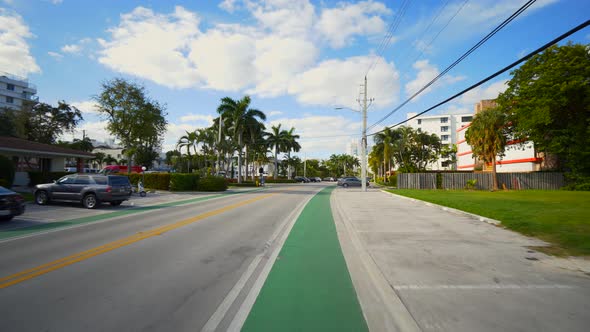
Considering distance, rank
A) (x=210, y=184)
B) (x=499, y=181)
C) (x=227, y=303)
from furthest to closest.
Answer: (x=499, y=181), (x=210, y=184), (x=227, y=303)

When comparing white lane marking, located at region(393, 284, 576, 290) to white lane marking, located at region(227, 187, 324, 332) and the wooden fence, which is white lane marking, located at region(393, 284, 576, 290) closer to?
white lane marking, located at region(227, 187, 324, 332)

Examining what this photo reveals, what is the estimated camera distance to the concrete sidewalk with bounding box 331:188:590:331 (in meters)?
3.62

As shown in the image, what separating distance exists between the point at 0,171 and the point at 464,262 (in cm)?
2792

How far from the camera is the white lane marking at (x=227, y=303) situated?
3.53 m

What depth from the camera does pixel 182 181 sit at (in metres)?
30.3

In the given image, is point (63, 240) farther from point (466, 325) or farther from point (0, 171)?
point (0, 171)

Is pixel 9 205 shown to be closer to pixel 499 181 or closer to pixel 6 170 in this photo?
pixel 6 170

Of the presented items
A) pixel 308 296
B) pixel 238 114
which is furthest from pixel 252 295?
pixel 238 114

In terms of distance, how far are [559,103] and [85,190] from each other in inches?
1455

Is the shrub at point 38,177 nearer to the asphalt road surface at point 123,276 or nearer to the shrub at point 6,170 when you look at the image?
the shrub at point 6,170

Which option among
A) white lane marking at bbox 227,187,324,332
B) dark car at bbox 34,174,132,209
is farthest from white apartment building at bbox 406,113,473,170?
white lane marking at bbox 227,187,324,332

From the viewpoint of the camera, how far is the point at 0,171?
68.9 ft

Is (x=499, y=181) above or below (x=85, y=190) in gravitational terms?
below

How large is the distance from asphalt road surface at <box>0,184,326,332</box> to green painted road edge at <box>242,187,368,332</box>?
0.45 m
